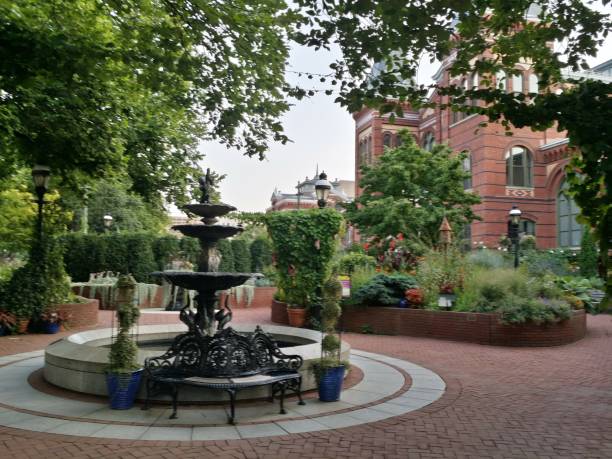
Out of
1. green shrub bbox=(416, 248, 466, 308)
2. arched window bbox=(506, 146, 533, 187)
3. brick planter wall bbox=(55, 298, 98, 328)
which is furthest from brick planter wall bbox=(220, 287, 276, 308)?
arched window bbox=(506, 146, 533, 187)

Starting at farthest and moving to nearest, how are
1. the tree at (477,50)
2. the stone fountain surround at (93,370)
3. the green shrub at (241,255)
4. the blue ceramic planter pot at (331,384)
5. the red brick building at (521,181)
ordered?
the red brick building at (521,181), the green shrub at (241,255), the blue ceramic planter pot at (331,384), the stone fountain surround at (93,370), the tree at (477,50)

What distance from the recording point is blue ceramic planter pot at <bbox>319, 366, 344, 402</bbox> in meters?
6.56

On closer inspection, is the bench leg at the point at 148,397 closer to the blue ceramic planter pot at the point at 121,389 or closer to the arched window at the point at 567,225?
the blue ceramic planter pot at the point at 121,389

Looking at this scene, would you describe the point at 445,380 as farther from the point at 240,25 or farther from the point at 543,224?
the point at 543,224

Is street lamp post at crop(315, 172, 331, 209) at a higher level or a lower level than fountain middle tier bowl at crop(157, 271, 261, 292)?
higher

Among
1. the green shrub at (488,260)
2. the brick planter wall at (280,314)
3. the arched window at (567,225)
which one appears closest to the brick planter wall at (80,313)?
the brick planter wall at (280,314)

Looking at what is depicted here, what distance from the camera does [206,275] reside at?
696 cm

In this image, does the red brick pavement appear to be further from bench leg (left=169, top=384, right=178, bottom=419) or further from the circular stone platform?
bench leg (left=169, top=384, right=178, bottom=419)

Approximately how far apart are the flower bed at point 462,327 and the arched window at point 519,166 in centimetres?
1688

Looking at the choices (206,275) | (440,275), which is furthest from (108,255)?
(206,275)

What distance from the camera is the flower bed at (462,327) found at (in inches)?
464

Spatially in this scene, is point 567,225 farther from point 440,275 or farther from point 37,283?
point 37,283

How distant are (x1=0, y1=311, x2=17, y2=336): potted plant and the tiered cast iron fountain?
6648 millimetres

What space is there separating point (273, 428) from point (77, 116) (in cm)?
847
